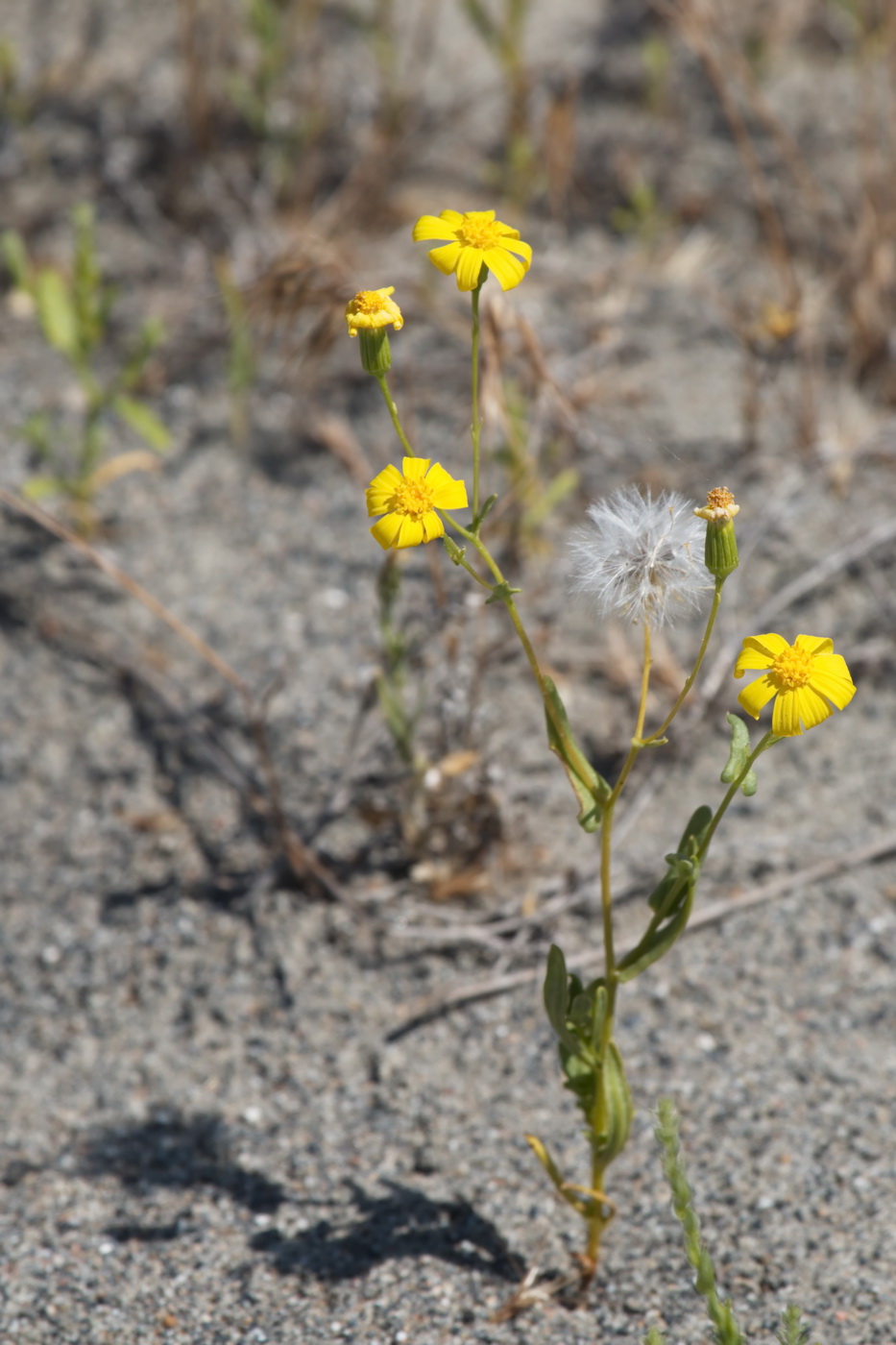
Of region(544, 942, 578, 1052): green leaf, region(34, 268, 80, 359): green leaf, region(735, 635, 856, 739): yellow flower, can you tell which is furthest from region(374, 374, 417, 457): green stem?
region(34, 268, 80, 359): green leaf

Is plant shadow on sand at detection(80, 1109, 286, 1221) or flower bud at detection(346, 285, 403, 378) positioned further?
plant shadow on sand at detection(80, 1109, 286, 1221)

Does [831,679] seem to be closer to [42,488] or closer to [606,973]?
[606,973]

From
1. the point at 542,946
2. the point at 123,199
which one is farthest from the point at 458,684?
the point at 123,199

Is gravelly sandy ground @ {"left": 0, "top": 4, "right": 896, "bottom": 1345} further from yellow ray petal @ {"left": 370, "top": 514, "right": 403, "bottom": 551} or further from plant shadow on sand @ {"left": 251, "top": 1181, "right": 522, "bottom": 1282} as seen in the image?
yellow ray petal @ {"left": 370, "top": 514, "right": 403, "bottom": 551}

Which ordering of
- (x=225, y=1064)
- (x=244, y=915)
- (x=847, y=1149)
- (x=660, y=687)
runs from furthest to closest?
(x=660, y=687) → (x=244, y=915) → (x=225, y=1064) → (x=847, y=1149)

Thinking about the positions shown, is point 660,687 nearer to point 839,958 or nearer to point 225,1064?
point 839,958

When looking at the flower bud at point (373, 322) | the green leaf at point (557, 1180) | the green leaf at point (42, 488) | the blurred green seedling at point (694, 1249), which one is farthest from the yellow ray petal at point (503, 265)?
the green leaf at point (42, 488)

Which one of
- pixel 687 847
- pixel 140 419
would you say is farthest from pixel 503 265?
pixel 140 419
